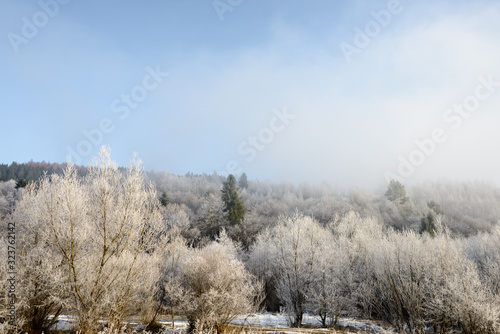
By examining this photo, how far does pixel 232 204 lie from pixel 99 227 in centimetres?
4542

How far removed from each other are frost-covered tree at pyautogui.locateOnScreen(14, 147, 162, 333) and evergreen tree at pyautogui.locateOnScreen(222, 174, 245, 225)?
4272cm

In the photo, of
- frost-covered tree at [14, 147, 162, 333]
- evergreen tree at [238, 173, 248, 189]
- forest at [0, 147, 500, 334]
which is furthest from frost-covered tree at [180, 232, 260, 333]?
evergreen tree at [238, 173, 248, 189]

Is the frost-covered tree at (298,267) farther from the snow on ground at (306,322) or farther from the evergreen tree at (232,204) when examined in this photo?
the evergreen tree at (232,204)

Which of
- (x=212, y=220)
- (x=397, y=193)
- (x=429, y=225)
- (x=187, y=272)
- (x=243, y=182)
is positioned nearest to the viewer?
(x=187, y=272)

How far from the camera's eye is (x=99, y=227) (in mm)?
9727

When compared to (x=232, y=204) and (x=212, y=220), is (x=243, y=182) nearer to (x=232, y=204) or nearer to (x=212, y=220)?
(x=232, y=204)

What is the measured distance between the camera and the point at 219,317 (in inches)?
635

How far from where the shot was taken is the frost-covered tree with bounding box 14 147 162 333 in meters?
9.21

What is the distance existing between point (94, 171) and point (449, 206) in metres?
82.1

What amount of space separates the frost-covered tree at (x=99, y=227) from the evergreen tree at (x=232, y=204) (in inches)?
1682

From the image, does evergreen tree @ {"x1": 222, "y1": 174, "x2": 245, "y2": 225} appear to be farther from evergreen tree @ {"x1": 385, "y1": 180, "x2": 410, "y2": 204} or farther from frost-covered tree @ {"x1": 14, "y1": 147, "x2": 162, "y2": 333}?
frost-covered tree @ {"x1": 14, "y1": 147, "x2": 162, "y2": 333}

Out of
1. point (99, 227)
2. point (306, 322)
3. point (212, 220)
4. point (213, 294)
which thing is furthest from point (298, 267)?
point (212, 220)

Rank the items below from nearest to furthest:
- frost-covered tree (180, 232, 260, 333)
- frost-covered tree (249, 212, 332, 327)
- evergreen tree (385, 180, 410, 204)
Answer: frost-covered tree (180, 232, 260, 333), frost-covered tree (249, 212, 332, 327), evergreen tree (385, 180, 410, 204)

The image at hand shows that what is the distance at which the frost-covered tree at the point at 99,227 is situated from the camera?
9211mm
